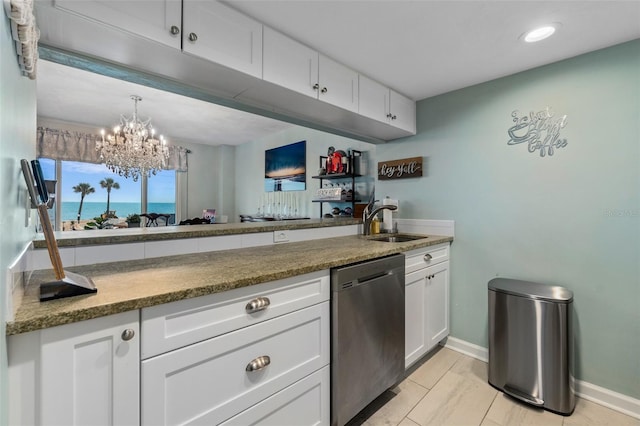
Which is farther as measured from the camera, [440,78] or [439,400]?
[440,78]

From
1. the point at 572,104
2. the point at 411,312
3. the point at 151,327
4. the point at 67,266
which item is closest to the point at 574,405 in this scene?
the point at 411,312

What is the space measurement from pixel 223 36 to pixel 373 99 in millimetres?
1201

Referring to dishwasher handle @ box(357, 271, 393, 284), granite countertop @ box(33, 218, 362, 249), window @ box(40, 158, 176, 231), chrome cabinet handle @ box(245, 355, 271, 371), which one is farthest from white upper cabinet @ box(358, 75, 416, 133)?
window @ box(40, 158, 176, 231)

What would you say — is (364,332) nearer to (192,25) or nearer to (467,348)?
(467,348)

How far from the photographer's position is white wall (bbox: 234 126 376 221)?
11.5ft

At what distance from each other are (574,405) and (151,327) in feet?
7.82

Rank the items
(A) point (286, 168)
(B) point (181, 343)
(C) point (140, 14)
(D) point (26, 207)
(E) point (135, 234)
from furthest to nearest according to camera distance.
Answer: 1. (A) point (286, 168)
2. (E) point (135, 234)
3. (C) point (140, 14)
4. (D) point (26, 207)
5. (B) point (181, 343)

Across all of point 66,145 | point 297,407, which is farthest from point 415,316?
point 66,145

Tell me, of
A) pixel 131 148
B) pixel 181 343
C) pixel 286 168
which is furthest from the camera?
pixel 286 168

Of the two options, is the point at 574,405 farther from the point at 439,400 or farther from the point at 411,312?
the point at 411,312

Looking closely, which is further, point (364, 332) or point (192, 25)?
point (364, 332)

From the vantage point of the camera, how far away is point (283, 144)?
193 inches

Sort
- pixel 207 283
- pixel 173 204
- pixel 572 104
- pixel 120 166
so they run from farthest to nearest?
pixel 173 204 → pixel 120 166 → pixel 572 104 → pixel 207 283

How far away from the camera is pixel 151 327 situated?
85cm
